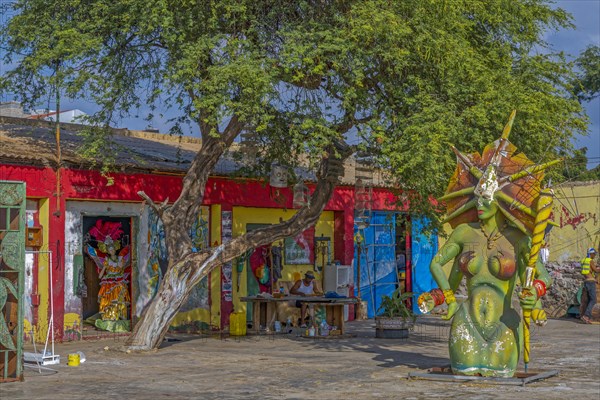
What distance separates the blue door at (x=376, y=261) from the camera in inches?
1114

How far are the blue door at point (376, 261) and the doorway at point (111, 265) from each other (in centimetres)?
798

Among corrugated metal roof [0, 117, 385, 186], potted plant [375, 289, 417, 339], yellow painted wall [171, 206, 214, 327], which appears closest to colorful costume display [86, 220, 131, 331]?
yellow painted wall [171, 206, 214, 327]

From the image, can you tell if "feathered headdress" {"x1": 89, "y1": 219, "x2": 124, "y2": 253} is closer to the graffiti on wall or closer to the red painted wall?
the graffiti on wall

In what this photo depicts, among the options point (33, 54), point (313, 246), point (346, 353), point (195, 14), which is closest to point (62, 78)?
point (33, 54)

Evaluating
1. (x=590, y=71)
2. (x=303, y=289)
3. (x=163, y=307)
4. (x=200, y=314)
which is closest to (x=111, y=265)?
(x=200, y=314)

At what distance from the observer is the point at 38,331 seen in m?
19.7

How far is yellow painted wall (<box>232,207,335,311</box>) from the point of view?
2416cm

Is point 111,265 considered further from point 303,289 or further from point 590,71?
point 590,71

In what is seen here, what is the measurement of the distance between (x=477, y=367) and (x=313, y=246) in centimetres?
1290

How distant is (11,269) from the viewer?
13.6 metres

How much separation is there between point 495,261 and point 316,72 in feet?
15.0

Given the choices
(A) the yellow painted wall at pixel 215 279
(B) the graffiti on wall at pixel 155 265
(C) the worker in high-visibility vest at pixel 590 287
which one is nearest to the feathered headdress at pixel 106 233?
(B) the graffiti on wall at pixel 155 265

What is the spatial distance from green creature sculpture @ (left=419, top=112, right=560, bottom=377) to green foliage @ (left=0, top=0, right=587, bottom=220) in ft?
6.37

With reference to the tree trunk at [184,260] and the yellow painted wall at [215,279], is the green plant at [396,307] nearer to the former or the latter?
the tree trunk at [184,260]
